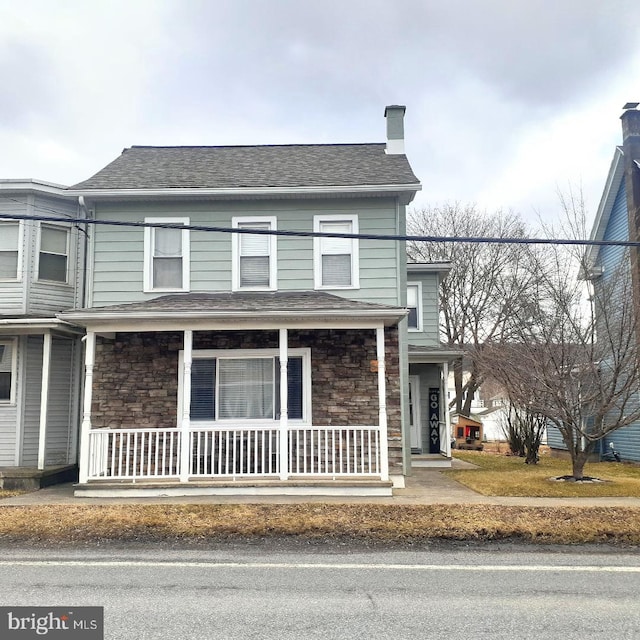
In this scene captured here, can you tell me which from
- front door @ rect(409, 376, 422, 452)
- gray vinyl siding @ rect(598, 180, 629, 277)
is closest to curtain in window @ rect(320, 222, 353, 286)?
front door @ rect(409, 376, 422, 452)

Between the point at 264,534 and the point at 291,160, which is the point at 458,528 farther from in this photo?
the point at 291,160

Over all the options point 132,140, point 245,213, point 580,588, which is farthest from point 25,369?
point 580,588

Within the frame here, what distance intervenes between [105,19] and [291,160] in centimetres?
473

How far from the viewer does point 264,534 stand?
6910 millimetres

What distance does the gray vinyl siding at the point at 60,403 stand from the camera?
11930mm

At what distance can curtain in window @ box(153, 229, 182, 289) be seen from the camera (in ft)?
38.8

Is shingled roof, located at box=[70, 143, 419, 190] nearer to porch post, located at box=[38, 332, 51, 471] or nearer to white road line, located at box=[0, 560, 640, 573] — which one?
porch post, located at box=[38, 332, 51, 471]

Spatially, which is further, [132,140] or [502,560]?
[132,140]

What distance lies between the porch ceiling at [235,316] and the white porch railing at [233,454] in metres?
1.74

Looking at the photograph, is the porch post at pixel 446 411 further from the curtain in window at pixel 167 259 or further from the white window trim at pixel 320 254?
the curtain in window at pixel 167 259

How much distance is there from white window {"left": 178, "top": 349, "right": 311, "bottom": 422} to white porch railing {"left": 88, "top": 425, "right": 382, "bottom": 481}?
42 cm

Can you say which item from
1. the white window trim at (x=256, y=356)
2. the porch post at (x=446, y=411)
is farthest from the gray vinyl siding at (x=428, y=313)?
the white window trim at (x=256, y=356)

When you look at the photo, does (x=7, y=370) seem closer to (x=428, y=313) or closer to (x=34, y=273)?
(x=34, y=273)

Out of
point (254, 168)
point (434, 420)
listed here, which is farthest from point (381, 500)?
point (434, 420)
